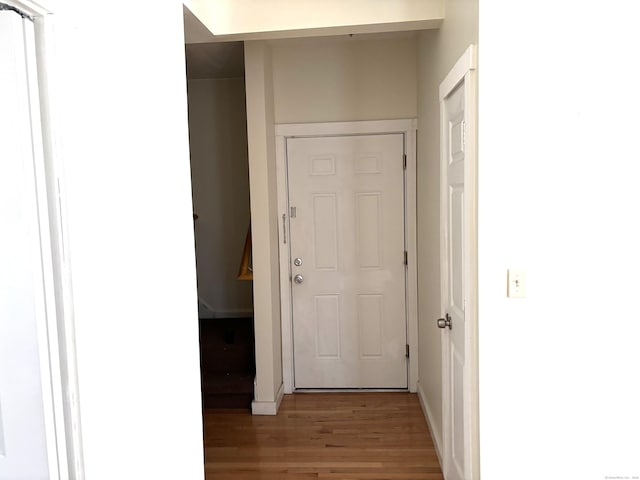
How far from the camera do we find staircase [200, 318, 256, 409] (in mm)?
3611

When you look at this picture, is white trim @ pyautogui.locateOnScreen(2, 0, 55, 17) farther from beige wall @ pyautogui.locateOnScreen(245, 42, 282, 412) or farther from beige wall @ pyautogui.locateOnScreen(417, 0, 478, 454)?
beige wall @ pyautogui.locateOnScreen(245, 42, 282, 412)

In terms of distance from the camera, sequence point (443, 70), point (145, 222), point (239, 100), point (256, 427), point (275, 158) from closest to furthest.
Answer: point (145, 222), point (443, 70), point (256, 427), point (275, 158), point (239, 100)

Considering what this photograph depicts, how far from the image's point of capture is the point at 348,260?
3.79 meters

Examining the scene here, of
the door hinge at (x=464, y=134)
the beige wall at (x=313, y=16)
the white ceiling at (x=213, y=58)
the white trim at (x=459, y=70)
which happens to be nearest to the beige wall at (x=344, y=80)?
the white ceiling at (x=213, y=58)

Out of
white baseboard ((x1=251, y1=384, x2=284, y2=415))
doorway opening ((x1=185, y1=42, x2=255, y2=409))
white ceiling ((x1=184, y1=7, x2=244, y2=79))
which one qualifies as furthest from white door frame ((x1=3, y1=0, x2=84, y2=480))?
doorway opening ((x1=185, y1=42, x2=255, y2=409))

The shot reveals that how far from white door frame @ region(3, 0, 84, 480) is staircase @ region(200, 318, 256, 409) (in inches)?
94.3

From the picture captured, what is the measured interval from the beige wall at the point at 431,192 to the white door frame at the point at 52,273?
160cm

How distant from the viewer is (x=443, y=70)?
2.55 m
